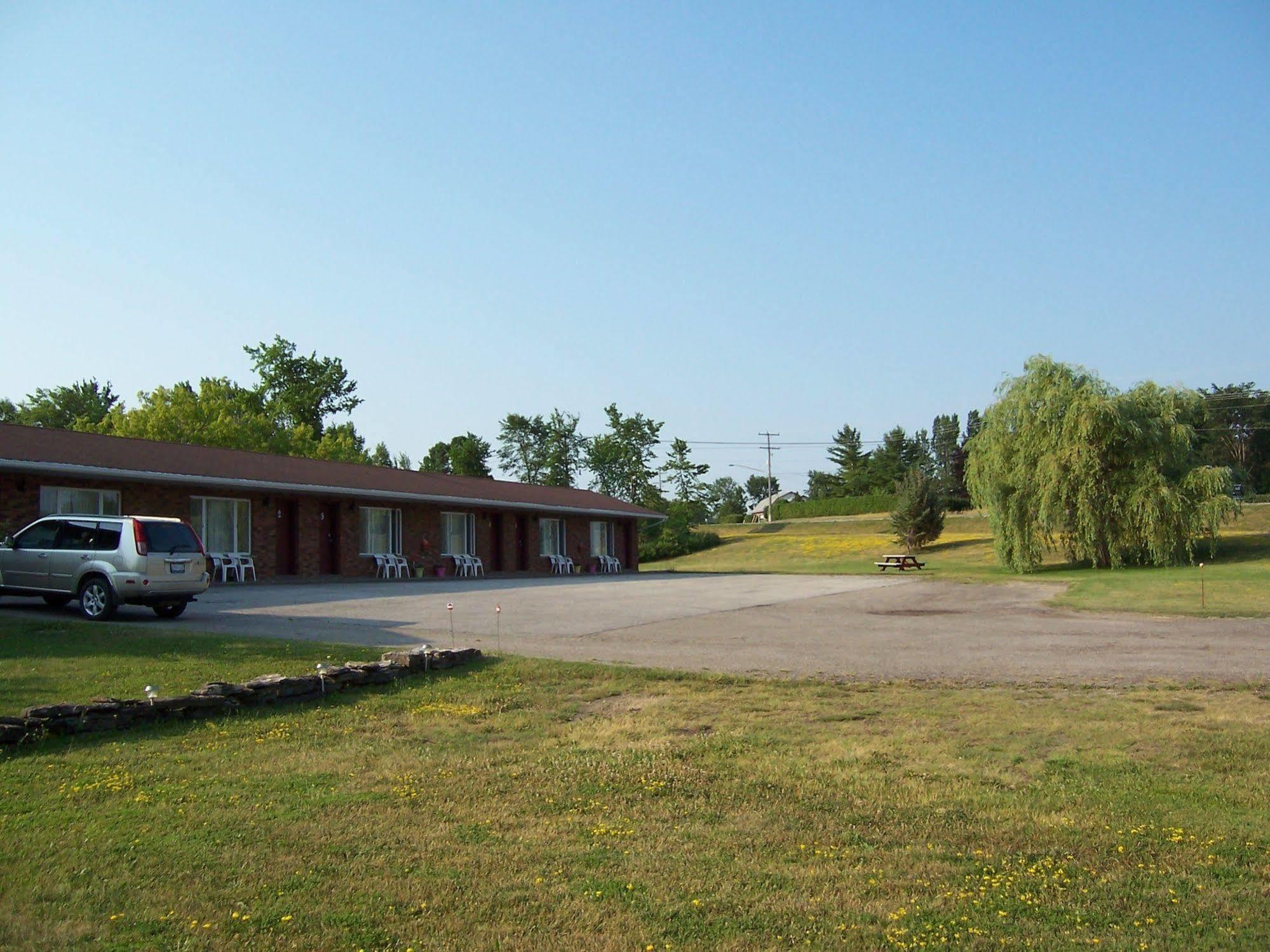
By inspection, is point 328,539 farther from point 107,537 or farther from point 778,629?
point 778,629

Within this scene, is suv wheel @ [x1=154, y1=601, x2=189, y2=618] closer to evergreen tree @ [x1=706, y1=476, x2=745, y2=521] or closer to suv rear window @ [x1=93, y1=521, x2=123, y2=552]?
suv rear window @ [x1=93, y1=521, x2=123, y2=552]

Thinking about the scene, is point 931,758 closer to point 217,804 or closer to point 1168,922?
point 1168,922

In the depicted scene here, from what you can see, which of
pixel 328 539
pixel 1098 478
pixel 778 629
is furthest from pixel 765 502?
pixel 778 629

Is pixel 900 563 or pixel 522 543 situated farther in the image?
pixel 900 563

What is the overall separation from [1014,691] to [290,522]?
21932 millimetres

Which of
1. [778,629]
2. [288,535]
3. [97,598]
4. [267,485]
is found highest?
[267,485]

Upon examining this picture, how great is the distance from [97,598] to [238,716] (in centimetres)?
839

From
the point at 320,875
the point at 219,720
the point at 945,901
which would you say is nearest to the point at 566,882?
the point at 320,875

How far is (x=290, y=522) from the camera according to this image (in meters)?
27.6

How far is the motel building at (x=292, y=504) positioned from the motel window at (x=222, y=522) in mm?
25

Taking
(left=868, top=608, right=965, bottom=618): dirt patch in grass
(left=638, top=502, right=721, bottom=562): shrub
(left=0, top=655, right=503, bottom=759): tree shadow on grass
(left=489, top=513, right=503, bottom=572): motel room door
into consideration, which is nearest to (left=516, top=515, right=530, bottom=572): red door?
(left=489, top=513, right=503, bottom=572): motel room door

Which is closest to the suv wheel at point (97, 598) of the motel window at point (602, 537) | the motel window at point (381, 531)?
the motel window at point (381, 531)

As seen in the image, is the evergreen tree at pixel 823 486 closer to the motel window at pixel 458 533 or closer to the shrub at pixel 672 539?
the shrub at pixel 672 539

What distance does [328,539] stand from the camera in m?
29.0
